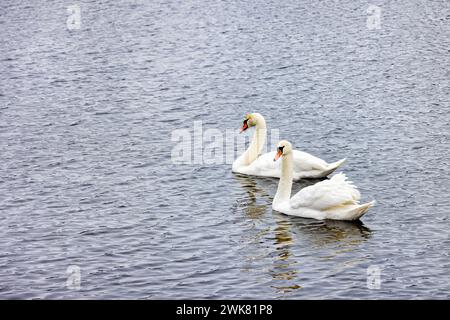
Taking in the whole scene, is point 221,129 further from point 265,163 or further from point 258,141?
point 265,163

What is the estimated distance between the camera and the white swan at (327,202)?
23.1m

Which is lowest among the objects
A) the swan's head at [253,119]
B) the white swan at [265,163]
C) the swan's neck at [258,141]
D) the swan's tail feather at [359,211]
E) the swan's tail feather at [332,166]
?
the swan's tail feather at [359,211]

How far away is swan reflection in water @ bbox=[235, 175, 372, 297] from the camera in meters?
20.1

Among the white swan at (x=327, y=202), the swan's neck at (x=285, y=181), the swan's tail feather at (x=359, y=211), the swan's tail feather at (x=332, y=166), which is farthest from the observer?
the swan's tail feather at (x=332, y=166)

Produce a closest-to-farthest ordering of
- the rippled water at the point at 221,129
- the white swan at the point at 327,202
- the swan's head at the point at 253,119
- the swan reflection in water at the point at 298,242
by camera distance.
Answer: the swan reflection in water at the point at 298,242, the rippled water at the point at 221,129, the white swan at the point at 327,202, the swan's head at the point at 253,119

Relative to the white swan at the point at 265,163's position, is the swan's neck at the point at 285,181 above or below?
below

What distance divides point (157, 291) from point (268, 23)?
3059 cm

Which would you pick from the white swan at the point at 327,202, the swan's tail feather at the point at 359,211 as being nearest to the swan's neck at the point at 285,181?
the white swan at the point at 327,202

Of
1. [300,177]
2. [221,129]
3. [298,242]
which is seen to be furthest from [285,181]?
[221,129]

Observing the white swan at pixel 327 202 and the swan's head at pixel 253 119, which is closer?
the white swan at pixel 327 202

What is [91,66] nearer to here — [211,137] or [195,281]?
[211,137]

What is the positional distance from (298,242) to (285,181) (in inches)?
129

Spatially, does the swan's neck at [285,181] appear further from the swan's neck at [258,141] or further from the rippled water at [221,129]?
the swan's neck at [258,141]
